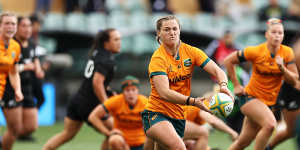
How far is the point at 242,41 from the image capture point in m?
16.5

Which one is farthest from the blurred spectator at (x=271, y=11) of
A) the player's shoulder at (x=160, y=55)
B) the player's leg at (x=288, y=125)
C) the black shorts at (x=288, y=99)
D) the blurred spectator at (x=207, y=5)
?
the player's shoulder at (x=160, y=55)

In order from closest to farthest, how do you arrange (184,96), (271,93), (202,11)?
(184,96) < (271,93) < (202,11)

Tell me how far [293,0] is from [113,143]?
35.3 feet

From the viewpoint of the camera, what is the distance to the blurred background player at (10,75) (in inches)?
307

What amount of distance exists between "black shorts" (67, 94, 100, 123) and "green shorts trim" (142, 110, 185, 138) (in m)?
2.32

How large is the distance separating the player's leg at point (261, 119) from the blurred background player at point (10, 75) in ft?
9.96

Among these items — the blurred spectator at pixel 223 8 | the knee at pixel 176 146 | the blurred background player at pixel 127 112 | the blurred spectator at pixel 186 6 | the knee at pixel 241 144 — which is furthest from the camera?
the blurred spectator at pixel 186 6

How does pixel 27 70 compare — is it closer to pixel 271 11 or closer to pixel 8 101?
pixel 8 101

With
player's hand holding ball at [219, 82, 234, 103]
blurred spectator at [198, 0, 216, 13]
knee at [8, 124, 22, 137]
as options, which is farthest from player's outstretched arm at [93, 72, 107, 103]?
blurred spectator at [198, 0, 216, 13]

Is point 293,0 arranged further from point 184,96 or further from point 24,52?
point 184,96

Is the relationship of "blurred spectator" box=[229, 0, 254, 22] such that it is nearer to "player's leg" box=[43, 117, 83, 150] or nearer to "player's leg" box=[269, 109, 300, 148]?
"player's leg" box=[269, 109, 300, 148]

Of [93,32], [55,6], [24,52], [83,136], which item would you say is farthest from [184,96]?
[55,6]

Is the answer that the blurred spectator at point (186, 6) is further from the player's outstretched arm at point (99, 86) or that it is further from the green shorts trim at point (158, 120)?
the green shorts trim at point (158, 120)

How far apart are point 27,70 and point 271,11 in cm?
834
